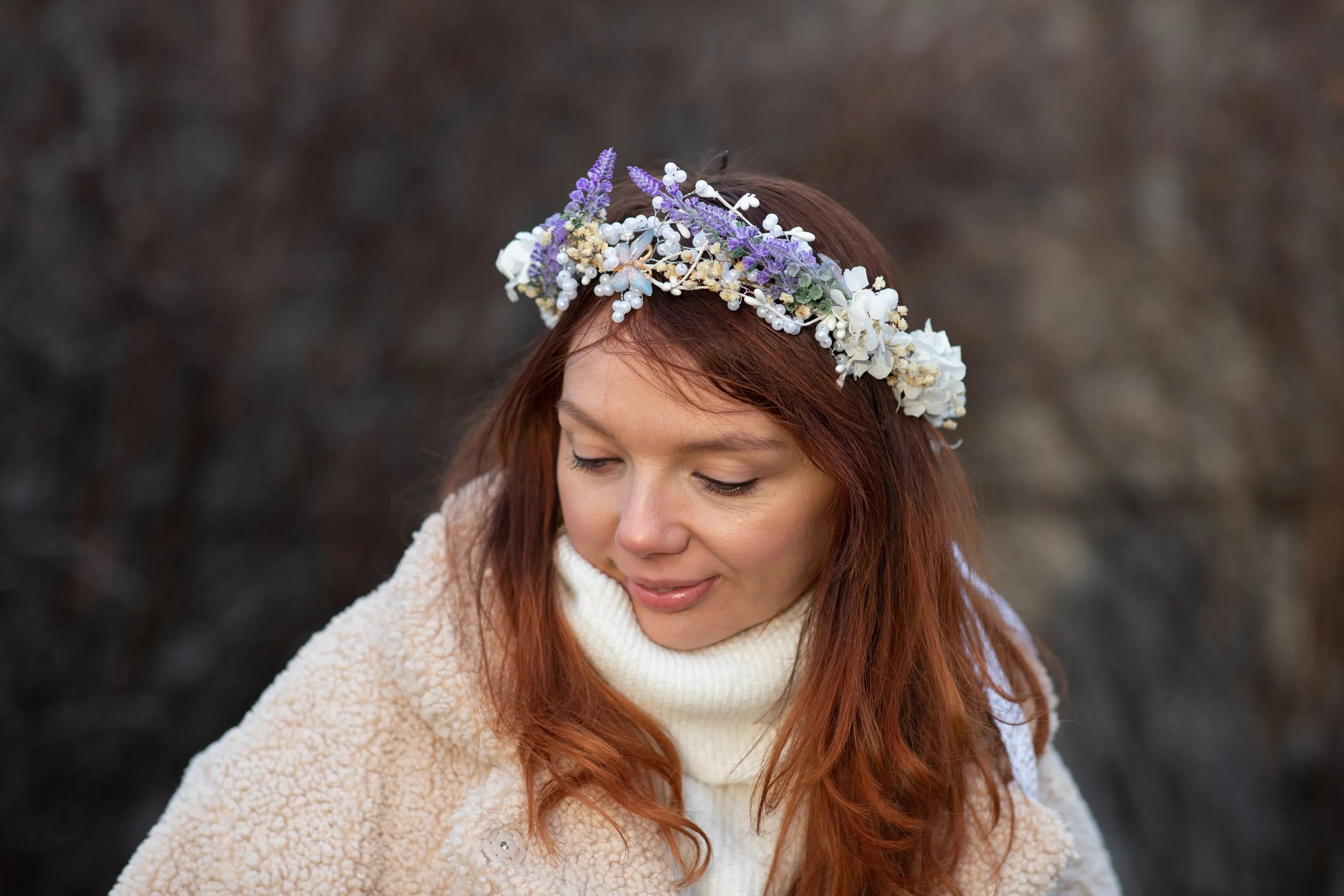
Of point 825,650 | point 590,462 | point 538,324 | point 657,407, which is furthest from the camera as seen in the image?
point 538,324

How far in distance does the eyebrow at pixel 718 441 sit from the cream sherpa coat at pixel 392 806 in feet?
1.31

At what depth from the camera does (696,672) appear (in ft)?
5.64

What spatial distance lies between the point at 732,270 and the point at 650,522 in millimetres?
385

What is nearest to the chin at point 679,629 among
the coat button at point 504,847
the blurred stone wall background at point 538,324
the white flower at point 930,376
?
the coat button at point 504,847

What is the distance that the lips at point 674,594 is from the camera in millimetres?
1676

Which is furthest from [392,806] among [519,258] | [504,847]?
[519,258]

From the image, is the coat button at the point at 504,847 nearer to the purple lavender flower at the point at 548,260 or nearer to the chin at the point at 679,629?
the chin at the point at 679,629

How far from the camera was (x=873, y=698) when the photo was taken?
178 centimetres

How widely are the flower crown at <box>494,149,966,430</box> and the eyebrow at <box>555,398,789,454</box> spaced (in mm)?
143

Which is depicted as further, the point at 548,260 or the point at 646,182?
the point at 548,260

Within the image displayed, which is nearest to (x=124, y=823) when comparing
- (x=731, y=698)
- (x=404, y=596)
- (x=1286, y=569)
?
(x=404, y=596)

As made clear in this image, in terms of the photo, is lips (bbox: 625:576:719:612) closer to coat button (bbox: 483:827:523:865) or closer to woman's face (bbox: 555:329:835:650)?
woman's face (bbox: 555:329:835:650)

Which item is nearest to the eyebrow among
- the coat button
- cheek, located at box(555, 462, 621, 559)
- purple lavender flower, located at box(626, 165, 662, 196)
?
cheek, located at box(555, 462, 621, 559)

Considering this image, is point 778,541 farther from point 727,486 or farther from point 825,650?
point 825,650
